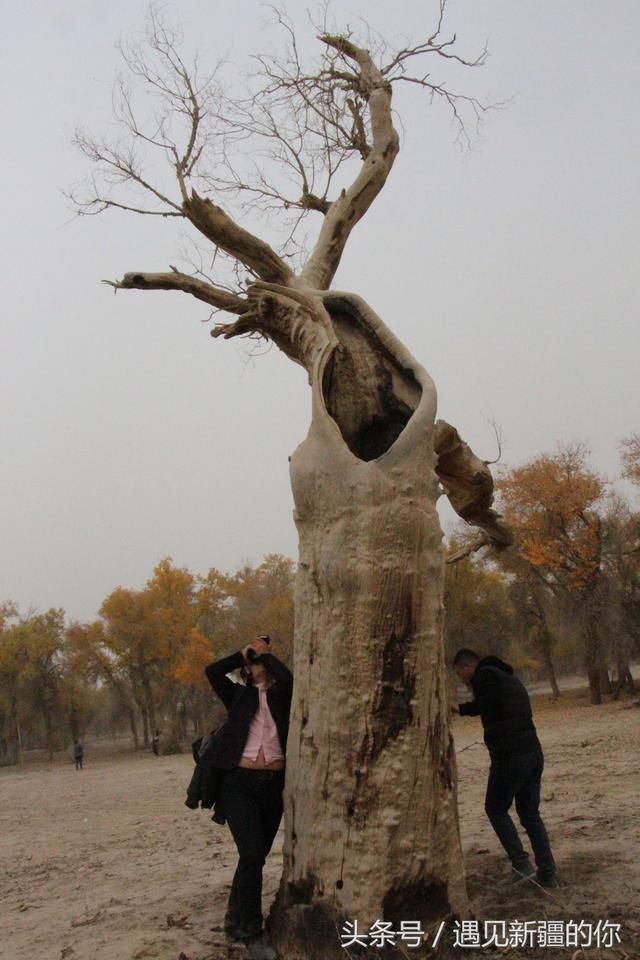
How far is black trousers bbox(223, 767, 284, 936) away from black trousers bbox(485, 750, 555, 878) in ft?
4.86

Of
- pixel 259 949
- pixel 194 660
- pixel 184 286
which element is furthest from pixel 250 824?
pixel 194 660

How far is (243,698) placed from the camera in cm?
469

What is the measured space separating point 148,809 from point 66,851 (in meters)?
4.11

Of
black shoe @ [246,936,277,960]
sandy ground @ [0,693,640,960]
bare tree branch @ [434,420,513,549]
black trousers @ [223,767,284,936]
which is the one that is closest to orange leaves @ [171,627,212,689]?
sandy ground @ [0,693,640,960]

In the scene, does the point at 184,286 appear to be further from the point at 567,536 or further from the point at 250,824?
the point at 567,536

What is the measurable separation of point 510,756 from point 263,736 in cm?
164

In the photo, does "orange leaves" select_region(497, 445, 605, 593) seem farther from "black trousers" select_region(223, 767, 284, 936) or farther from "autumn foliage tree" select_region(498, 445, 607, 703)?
"black trousers" select_region(223, 767, 284, 936)

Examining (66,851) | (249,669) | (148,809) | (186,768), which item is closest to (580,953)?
(249,669)

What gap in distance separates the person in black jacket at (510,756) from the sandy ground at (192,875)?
1.02 feet

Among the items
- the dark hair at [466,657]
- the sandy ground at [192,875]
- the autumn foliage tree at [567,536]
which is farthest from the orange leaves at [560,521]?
the dark hair at [466,657]

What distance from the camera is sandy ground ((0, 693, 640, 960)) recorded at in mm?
4418

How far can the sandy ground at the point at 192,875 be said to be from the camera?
442cm

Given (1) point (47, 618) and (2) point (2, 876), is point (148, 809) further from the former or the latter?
(1) point (47, 618)

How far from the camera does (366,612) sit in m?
4.21
